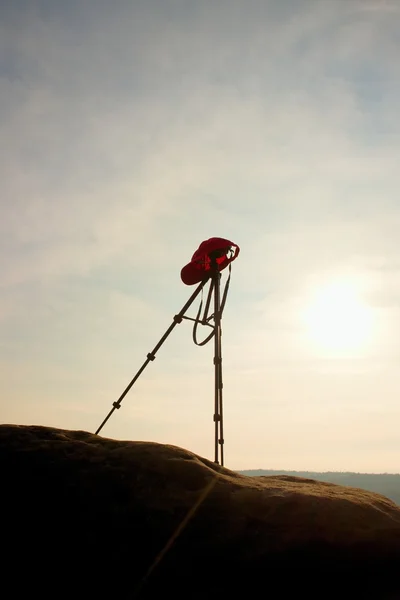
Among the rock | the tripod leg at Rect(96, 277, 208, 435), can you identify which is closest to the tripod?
the tripod leg at Rect(96, 277, 208, 435)

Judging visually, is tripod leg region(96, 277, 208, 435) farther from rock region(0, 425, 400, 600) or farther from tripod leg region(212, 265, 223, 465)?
rock region(0, 425, 400, 600)

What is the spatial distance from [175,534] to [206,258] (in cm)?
503

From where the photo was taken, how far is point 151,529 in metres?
4.54

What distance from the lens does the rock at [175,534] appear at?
14.1 feet

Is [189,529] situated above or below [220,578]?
above

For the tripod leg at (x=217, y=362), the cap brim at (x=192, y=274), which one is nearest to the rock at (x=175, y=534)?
the tripod leg at (x=217, y=362)

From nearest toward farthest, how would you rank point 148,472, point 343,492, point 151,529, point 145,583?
point 145,583
point 151,529
point 148,472
point 343,492

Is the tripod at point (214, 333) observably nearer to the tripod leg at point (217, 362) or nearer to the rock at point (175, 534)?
the tripod leg at point (217, 362)

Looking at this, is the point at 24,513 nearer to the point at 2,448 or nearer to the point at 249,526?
the point at 2,448

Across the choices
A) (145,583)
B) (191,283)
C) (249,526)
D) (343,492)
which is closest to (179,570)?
(145,583)

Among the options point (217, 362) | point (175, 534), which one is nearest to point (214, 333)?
point (217, 362)

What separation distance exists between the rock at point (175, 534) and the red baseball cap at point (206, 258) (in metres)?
4.05

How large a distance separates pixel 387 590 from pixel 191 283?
18.3 feet

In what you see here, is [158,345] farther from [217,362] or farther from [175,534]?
[175,534]
